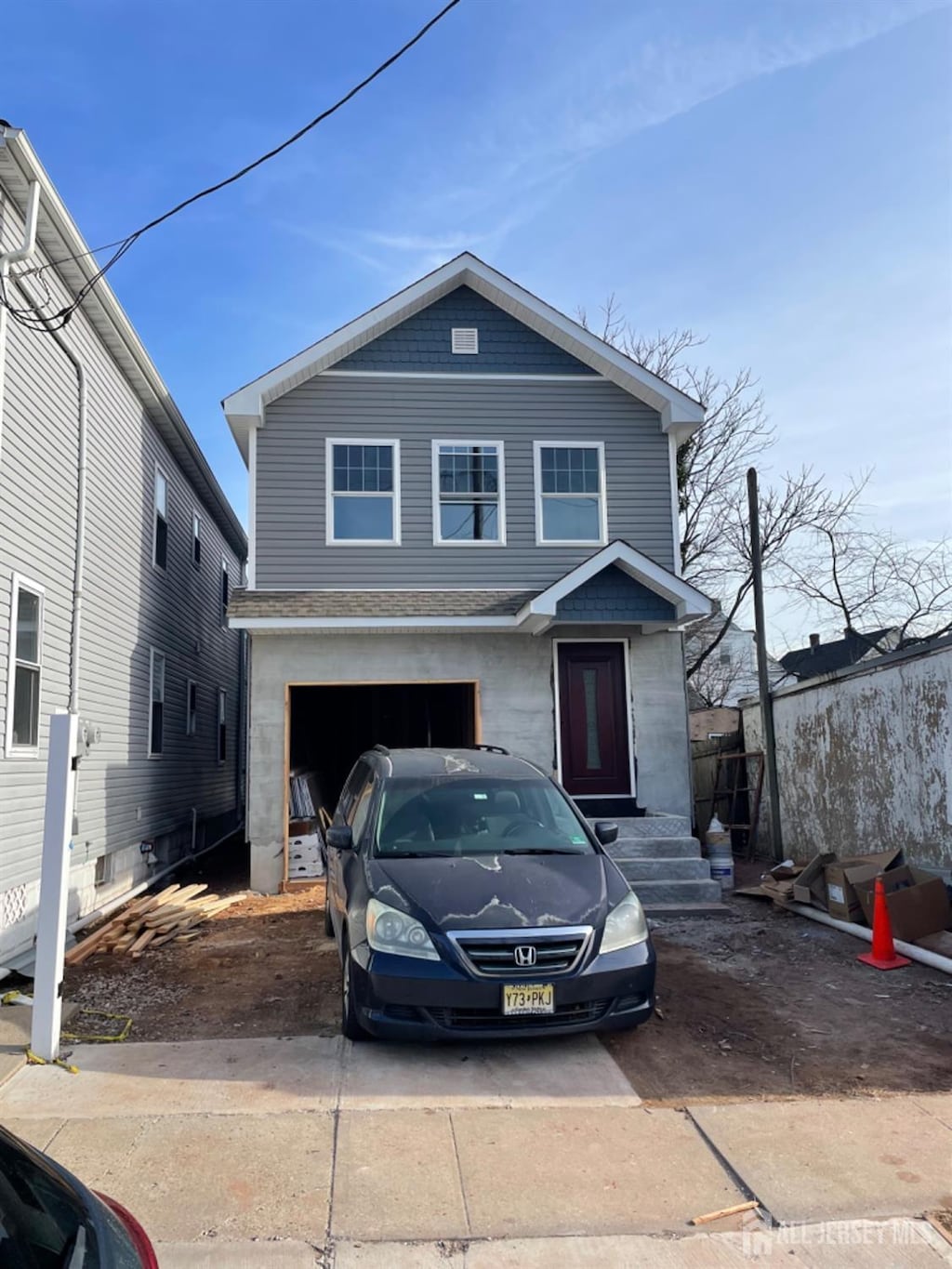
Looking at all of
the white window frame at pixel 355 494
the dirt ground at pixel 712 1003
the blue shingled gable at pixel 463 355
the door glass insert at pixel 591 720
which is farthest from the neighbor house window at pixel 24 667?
the door glass insert at pixel 591 720

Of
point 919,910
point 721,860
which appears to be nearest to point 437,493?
point 721,860

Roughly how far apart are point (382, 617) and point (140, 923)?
454 centimetres

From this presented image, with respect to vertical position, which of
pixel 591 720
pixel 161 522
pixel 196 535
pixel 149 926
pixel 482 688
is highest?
pixel 196 535

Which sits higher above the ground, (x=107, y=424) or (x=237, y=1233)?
(x=107, y=424)

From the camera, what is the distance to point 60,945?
539 centimetres

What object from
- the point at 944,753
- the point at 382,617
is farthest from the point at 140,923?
the point at 944,753

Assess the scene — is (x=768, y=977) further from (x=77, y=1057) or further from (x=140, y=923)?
(x=140, y=923)

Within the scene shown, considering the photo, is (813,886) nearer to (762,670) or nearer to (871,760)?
(871,760)

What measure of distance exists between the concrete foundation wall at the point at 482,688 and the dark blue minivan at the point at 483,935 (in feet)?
17.3

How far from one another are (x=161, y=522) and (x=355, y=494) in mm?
3719

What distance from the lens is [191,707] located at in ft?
53.1

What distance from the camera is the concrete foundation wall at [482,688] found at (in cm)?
1145

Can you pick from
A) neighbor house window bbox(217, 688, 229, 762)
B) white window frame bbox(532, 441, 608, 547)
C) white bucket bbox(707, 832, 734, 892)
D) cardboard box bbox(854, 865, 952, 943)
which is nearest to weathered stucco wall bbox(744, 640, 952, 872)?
cardboard box bbox(854, 865, 952, 943)

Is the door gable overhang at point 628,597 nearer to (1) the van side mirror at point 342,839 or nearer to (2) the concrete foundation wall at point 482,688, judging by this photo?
(2) the concrete foundation wall at point 482,688
